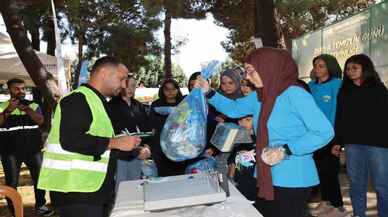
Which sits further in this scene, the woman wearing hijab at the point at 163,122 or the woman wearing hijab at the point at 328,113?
the woman wearing hijab at the point at 328,113

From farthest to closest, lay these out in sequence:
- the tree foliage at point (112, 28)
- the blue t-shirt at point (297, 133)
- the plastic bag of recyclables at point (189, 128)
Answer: the tree foliage at point (112, 28) < the plastic bag of recyclables at point (189, 128) < the blue t-shirt at point (297, 133)

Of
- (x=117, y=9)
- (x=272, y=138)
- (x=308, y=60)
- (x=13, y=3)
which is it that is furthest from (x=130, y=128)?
(x=117, y=9)

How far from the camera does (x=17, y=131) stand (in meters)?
5.41

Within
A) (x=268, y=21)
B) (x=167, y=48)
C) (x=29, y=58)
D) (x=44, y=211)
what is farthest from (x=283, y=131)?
(x=167, y=48)

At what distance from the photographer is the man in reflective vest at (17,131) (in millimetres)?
5270

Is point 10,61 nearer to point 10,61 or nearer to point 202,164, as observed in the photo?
point 10,61

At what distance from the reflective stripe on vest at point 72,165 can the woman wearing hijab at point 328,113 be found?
2.91 metres

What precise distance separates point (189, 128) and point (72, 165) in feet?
2.18

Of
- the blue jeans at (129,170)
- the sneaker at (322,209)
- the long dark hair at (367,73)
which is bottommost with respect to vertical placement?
the sneaker at (322,209)

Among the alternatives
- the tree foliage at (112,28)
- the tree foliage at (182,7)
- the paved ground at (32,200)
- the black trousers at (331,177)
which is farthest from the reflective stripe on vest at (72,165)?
the tree foliage at (112,28)

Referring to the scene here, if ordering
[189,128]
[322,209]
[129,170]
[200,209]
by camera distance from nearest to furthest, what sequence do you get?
1. [200,209]
2. [189,128]
3. [129,170]
4. [322,209]

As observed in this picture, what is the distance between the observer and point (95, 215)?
250 cm

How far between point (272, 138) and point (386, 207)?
85.3 inches

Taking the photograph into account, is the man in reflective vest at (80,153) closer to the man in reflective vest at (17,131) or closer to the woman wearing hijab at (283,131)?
the woman wearing hijab at (283,131)
